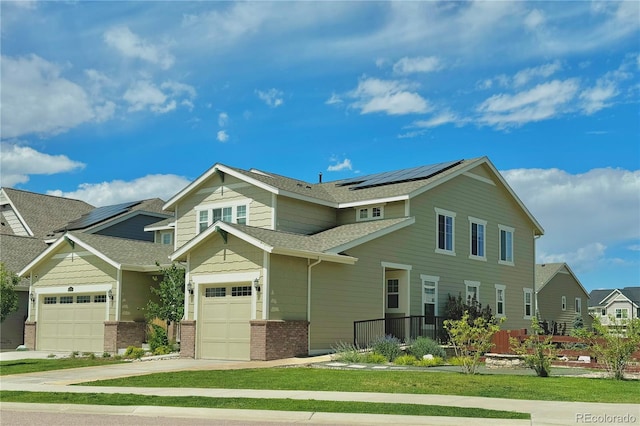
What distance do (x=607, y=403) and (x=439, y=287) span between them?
58.9 feet

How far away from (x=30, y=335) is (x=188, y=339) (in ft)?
38.7

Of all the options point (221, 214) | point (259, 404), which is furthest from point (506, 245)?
point (259, 404)

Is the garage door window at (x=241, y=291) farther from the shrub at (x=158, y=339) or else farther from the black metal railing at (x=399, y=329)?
the shrub at (x=158, y=339)

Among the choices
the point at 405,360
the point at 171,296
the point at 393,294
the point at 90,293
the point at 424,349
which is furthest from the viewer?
the point at 90,293

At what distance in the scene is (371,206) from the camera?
30875mm

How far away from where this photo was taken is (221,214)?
30.2m

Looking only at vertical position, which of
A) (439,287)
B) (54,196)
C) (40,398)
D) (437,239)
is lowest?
(40,398)

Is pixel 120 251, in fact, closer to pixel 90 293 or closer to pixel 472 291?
pixel 90 293

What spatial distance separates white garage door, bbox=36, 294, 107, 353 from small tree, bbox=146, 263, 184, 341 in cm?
362

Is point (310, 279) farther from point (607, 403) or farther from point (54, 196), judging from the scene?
point (54, 196)

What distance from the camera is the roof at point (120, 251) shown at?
30.5 meters

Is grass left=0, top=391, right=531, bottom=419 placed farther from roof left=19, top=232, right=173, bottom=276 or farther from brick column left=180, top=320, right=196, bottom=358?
roof left=19, top=232, right=173, bottom=276

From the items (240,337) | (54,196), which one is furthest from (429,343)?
(54,196)
